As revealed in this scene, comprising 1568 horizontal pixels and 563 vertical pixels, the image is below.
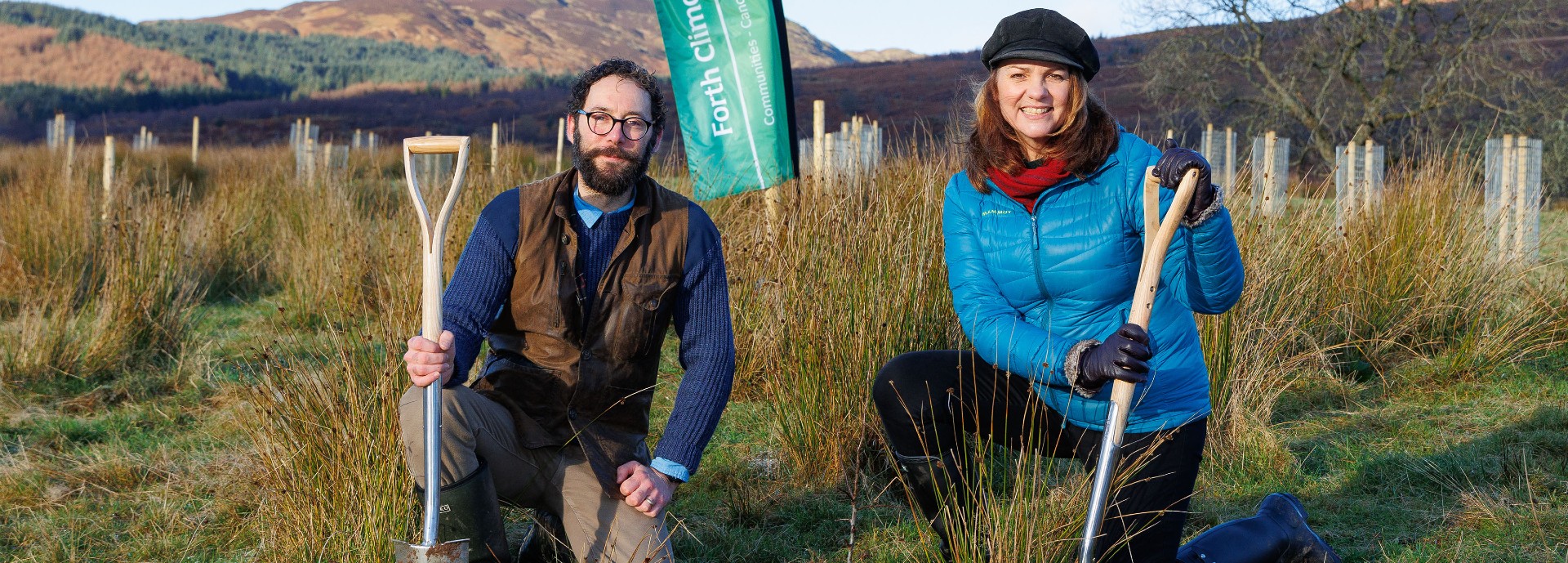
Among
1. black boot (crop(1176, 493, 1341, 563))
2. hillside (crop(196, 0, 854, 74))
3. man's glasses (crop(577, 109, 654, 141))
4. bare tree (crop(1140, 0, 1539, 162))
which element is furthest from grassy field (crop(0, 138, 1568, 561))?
hillside (crop(196, 0, 854, 74))

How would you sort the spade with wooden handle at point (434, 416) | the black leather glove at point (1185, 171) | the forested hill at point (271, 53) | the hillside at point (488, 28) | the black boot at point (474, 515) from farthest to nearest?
the hillside at point (488, 28) → the forested hill at point (271, 53) → the black boot at point (474, 515) → the spade with wooden handle at point (434, 416) → the black leather glove at point (1185, 171)

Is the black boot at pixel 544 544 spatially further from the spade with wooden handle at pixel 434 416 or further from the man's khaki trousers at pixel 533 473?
the spade with wooden handle at pixel 434 416

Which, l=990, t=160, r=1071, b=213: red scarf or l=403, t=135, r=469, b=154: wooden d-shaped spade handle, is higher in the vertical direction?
l=403, t=135, r=469, b=154: wooden d-shaped spade handle

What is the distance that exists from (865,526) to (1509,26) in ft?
63.6

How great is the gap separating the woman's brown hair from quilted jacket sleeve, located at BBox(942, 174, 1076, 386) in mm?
109

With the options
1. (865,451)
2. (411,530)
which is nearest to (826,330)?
(865,451)

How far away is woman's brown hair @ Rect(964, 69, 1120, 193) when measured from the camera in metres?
2.36

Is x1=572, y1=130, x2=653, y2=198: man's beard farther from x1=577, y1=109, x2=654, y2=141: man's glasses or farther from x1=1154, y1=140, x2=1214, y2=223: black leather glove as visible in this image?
x1=1154, y1=140, x2=1214, y2=223: black leather glove

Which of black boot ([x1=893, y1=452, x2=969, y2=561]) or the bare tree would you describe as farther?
the bare tree

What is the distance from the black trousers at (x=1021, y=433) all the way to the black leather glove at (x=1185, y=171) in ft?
1.72

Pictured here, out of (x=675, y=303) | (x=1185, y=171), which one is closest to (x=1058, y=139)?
(x=1185, y=171)

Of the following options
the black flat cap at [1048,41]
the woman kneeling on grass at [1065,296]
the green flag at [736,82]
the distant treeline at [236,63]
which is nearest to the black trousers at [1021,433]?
the woman kneeling on grass at [1065,296]

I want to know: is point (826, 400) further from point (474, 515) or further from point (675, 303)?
point (474, 515)

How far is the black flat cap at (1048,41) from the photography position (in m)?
2.33
